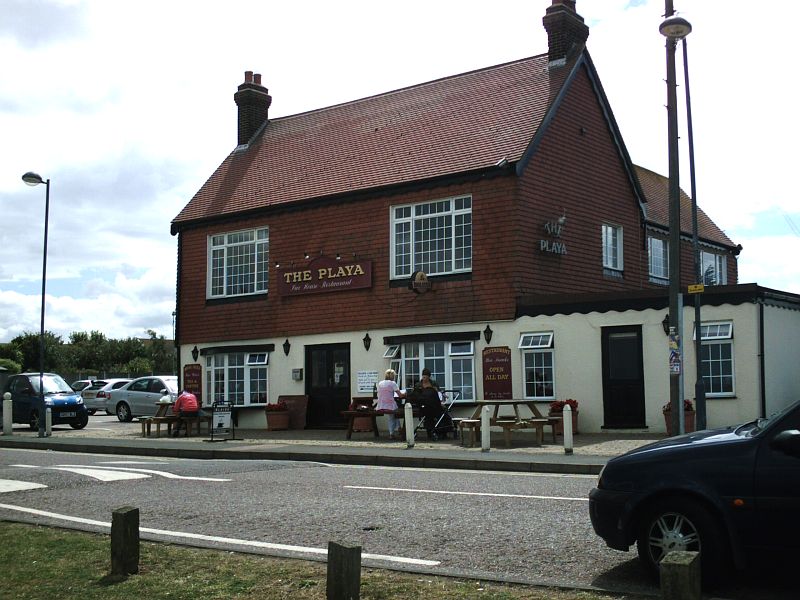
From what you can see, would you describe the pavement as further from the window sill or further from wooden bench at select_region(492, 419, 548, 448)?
the window sill

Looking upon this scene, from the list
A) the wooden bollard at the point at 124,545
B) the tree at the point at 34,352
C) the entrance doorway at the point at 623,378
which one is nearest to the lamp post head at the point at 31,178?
the entrance doorway at the point at 623,378

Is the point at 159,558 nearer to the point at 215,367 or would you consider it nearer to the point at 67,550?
the point at 67,550

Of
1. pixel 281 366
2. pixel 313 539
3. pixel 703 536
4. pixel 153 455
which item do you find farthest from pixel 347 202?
pixel 703 536

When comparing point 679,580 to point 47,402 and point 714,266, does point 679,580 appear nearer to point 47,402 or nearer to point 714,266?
point 47,402

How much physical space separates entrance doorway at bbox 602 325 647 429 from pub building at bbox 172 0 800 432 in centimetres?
4

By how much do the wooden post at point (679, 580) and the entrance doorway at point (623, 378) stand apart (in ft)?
52.2

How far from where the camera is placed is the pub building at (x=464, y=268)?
2028 cm

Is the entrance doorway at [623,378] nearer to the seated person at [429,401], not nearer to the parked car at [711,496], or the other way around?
the seated person at [429,401]

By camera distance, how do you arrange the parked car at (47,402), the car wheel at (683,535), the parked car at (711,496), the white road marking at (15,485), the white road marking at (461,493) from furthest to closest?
1. the parked car at (47,402)
2. the white road marking at (15,485)
3. the white road marking at (461,493)
4. the car wheel at (683,535)
5. the parked car at (711,496)

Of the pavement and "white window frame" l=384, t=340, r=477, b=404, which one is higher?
"white window frame" l=384, t=340, r=477, b=404

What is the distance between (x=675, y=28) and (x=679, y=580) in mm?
11815

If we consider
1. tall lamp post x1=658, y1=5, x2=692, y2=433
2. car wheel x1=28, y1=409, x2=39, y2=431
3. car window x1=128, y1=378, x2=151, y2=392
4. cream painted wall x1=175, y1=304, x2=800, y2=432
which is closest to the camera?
tall lamp post x1=658, y1=5, x2=692, y2=433

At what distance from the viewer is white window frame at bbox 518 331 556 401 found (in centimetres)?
2138

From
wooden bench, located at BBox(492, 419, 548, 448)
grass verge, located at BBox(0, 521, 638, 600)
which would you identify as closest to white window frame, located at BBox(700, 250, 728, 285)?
wooden bench, located at BBox(492, 419, 548, 448)
